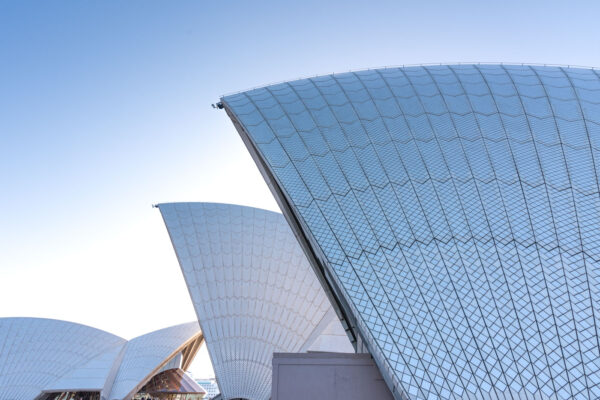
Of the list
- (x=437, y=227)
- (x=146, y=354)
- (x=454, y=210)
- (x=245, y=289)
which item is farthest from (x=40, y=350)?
(x=454, y=210)

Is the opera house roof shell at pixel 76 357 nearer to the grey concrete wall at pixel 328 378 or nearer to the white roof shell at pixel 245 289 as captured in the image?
the white roof shell at pixel 245 289

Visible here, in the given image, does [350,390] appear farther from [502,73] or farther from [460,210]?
[502,73]

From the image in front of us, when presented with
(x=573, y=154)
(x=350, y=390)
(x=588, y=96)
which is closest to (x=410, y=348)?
(x=350, y=390)

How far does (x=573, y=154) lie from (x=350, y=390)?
10.6 meters

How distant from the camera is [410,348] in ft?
30.9

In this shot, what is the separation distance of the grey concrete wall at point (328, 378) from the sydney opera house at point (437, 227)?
37 mm

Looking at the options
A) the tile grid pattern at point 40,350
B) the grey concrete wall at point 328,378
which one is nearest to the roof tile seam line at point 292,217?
the grey concrete wall at point 328,378

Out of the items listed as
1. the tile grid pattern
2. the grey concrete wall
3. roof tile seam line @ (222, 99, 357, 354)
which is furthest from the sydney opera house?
the tile grid pattern

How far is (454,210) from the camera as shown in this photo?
12.5 metres

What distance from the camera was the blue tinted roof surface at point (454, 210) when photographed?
9.09 m

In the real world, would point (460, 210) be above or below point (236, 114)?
below

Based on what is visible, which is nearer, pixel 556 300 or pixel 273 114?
pixel 556 300

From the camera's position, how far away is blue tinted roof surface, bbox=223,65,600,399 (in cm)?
909

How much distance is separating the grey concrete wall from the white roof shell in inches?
379
